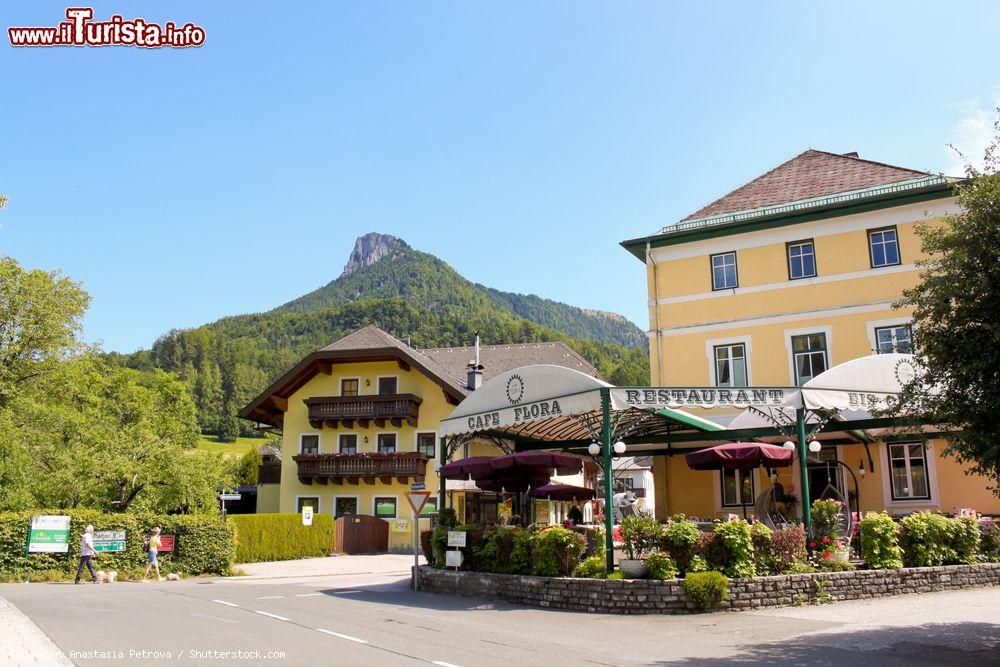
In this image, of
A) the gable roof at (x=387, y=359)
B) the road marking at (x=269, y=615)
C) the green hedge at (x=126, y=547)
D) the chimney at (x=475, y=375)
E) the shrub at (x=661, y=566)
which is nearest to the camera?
the road marking at (x=269, y=615)

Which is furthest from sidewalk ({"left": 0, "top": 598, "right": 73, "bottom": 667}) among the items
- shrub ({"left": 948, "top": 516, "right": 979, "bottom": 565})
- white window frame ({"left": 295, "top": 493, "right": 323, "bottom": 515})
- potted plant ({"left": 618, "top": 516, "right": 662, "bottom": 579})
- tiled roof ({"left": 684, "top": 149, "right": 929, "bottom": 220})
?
white window frame ({"left": 295, "top": 493, "right": 323, "bottom": 515})

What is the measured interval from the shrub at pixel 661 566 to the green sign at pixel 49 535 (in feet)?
59.7

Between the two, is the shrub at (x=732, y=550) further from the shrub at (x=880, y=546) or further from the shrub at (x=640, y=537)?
the shrub at (x=880, y=546)

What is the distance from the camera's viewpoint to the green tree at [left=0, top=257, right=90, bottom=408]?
41.2 meters

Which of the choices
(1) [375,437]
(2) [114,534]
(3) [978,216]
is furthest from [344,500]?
(3) [978,216]

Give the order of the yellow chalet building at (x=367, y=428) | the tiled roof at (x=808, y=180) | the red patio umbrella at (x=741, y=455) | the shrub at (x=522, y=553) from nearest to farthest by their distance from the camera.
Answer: the shrub at (x=522, y=553)
the red patio umbrella at (x=741, y=455)
the tiled roof at (x=808, y=180)
the yellow chalet building at (x=367, y=428)

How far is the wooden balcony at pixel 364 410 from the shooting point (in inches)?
1464

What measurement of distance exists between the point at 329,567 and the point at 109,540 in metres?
7.39

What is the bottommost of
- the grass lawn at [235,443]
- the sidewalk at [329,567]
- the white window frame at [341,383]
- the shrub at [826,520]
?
the sidewalk at [329,567]

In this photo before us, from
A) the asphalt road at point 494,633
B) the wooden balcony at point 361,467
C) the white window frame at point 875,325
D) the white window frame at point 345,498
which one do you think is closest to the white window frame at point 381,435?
the wooden balcony at point 361,467

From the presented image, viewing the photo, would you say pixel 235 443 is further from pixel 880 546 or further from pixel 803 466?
pixel 880 546

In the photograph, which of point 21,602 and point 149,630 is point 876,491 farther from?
point 21,602

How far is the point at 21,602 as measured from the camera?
1681 cm

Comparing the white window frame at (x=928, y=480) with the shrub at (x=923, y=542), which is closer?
the shrub at (x=923, y=542)
